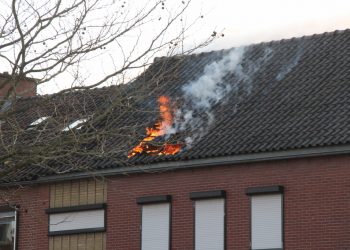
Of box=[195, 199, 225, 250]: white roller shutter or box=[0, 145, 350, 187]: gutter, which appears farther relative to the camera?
box=[195, 199, 225, 250]: white roller shutter

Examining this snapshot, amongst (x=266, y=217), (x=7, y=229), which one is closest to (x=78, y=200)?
(x=7, y=229)

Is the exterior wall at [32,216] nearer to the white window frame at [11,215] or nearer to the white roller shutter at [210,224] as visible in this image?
the white window frame at [11,215]

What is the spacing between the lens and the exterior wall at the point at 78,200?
32.8 metres

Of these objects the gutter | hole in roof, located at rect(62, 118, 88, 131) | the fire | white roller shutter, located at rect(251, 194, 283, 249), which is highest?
the fire

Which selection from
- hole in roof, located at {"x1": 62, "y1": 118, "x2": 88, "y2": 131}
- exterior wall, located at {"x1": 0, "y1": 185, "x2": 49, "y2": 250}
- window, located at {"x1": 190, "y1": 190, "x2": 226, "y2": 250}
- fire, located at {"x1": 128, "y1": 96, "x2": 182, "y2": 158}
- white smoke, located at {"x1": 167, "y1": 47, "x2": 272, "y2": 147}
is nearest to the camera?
hole in roof, located at {"x1": 62, "y1": 118, "x2": 88, "y2": 131}

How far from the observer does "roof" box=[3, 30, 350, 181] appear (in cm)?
2900

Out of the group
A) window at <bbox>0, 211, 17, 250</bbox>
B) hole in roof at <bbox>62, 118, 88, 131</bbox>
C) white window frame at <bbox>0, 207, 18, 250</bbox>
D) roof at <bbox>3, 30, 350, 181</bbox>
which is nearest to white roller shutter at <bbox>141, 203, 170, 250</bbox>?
roof at <bbox>3, 30, 350, 181</bbox>

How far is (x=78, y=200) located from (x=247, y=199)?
19.6 feet

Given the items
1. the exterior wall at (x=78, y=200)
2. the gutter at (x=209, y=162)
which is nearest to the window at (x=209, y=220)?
the gutter at (x=209, y=162)

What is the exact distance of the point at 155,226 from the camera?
31531 mm

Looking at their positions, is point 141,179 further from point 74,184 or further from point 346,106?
point 346,106

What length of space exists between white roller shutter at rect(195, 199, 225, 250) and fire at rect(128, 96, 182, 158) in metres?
1.67

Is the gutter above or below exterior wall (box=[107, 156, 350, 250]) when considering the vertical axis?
above

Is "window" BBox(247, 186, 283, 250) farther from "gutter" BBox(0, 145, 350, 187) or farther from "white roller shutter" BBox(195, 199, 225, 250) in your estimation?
"white roller shutter" BBox(195, 199, 225, 250)
